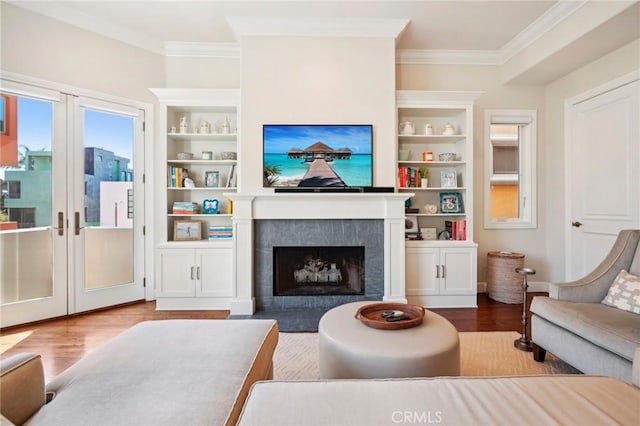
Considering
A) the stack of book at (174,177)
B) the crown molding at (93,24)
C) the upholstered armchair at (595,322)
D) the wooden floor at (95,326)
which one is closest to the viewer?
the upholstered armchair at (595,322)

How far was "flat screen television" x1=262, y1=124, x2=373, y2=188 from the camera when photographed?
3238 mm

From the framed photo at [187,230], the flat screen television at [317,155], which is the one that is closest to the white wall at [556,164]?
the flat screen television at [317,155]

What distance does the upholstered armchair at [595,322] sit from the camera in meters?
1.56

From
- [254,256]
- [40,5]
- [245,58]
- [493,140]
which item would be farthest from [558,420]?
[40,5]

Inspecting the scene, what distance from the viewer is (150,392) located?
0.97 m

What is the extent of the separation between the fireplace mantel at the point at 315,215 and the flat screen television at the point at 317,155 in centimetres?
22

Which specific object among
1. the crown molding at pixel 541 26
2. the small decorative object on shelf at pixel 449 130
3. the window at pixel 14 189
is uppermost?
the crown molding at pixel 541 26

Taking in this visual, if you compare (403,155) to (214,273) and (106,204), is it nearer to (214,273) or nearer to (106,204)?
(214,273)

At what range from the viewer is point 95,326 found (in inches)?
112

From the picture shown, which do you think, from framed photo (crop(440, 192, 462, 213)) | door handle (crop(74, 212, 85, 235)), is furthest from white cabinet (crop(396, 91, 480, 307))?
door handle (crop(74, 212, 85, 235))

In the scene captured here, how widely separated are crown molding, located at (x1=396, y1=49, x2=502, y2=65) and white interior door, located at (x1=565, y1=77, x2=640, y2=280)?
1077 mm

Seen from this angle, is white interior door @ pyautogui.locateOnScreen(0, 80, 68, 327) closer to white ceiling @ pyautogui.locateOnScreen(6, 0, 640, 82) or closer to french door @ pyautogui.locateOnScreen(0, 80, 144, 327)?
french door @ pyautogui.locateOnScreen(0, 80, 144, 327)

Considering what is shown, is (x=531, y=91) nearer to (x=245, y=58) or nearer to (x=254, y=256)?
(x=245, y=58)

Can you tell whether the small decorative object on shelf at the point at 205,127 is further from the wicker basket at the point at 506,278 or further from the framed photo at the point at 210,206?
the wicker basket at the point at 506,278
